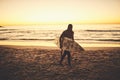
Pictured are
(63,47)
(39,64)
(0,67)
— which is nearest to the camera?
(63,47)

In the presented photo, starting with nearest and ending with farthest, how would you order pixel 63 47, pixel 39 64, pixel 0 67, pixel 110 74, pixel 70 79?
pixel 70 79
pixel 110 74
pixel 63 47
pixel 0 67
pixel 39 64

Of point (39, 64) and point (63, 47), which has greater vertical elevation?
point (63, 47)

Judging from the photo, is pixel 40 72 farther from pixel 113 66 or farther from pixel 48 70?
pixel 113 66

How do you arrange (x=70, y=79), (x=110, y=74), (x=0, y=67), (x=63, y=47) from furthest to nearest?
(x=0, y=67)
(x=63, y=47)
(x=110, y=74)
(x=70, y=79)

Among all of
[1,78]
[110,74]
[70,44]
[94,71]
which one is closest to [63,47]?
[70,44]

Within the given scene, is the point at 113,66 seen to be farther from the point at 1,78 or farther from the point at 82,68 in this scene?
the point at 1,78

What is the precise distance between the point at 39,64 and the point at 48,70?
1.18m

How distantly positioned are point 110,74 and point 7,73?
3861 millimetres

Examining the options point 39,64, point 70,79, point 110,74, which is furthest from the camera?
point 39,64

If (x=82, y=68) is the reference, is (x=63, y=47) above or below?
above

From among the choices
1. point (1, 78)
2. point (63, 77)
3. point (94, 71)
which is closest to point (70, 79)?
point (63, 77)

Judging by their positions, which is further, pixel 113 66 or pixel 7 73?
pixel 113 66

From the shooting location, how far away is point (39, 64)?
322 inches

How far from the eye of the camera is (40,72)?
22.4ft
